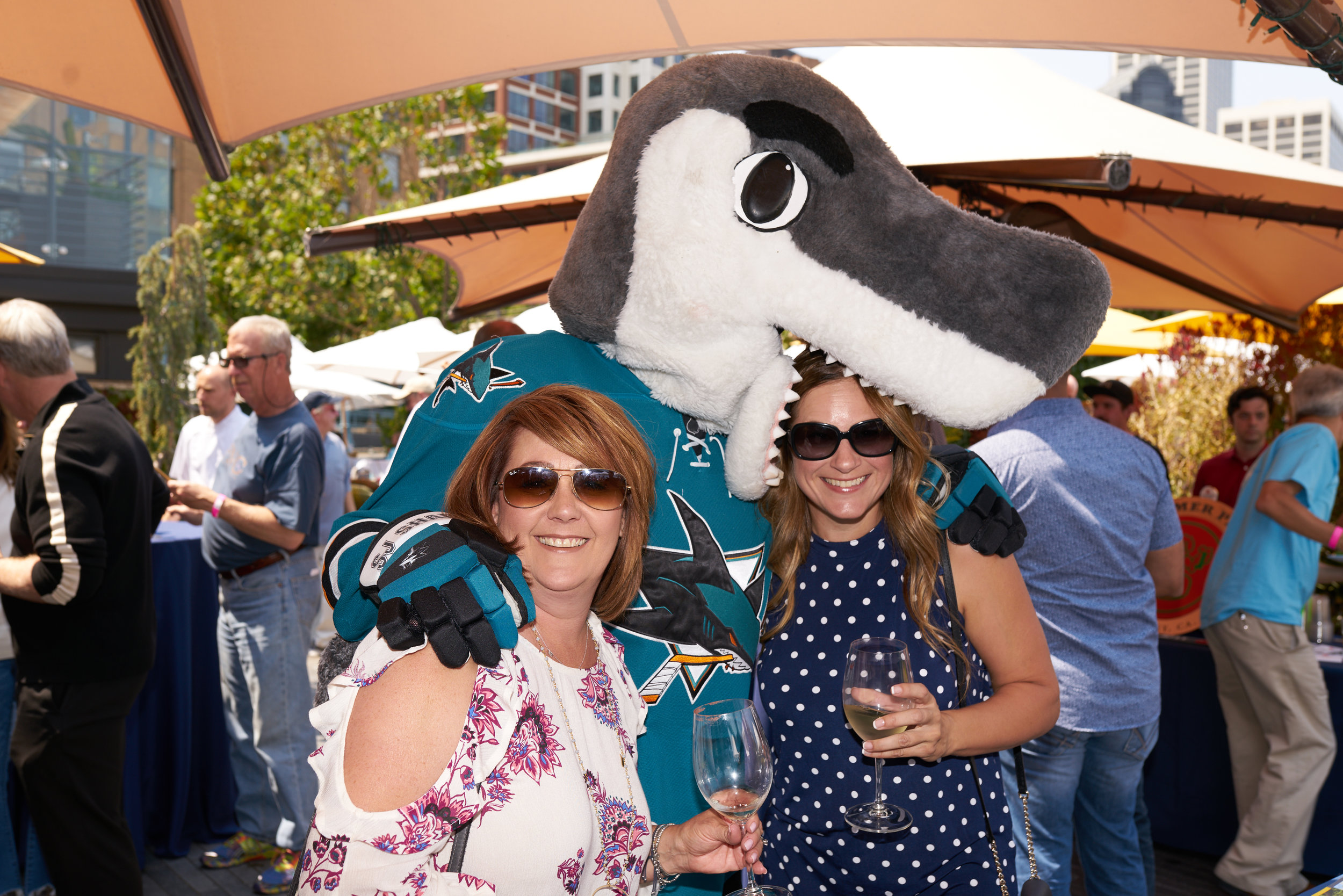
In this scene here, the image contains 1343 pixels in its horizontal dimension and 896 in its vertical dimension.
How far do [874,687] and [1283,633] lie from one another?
3.27 metres

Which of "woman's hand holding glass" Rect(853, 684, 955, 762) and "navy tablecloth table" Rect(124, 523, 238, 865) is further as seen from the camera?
"navy tablecloth table" Rect(124, 523, 238, 865)

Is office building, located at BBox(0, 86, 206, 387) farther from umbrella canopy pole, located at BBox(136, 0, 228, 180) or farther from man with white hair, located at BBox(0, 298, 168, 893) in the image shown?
umbrella canopy pole, located at BBox(136, 0, 228, 180)

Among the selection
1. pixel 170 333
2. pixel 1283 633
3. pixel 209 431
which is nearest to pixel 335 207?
pixel 170 333

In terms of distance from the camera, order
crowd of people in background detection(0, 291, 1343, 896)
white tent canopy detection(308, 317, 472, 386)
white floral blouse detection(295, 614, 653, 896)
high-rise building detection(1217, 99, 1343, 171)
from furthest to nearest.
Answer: high-rise building detection(1217, 99, 1343, 171), white tent canopy detection(308, 317, 472, 386), crowd of people in background detection(0, 291, 1343, 896), white floral blouse detection(295, 614, 653, 896)

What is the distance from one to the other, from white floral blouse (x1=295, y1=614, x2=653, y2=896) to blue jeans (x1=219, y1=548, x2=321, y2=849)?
10.4 feet

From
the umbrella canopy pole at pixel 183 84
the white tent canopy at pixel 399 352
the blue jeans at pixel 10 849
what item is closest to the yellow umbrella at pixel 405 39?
the umbrella canopy pole at pixel 183 84

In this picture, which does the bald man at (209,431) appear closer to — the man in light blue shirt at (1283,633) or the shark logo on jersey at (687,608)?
the shark logo on jersey at (687,608)

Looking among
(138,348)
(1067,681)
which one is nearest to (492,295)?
(1067,681)

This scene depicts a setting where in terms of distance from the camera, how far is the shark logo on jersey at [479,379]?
185 cm

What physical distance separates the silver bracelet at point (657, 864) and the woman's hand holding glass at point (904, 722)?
0.38 metres

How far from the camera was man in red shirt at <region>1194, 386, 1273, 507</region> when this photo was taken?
5801 mm

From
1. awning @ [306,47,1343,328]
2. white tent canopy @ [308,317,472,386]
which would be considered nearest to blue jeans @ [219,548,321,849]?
awning @ [306,47,1343,328]

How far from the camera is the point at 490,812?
4.27 ft

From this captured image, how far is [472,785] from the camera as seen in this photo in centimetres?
129
